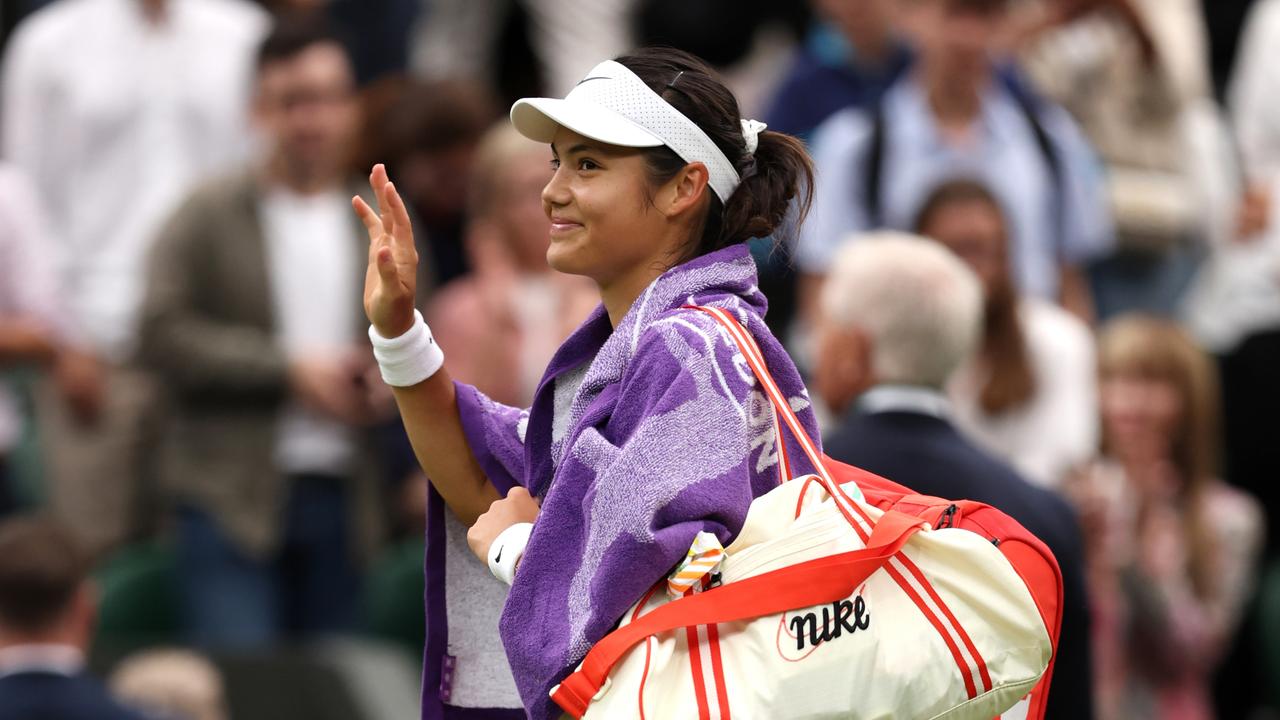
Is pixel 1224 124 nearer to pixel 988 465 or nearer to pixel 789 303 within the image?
pixel 789 303

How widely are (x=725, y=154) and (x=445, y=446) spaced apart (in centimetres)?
65

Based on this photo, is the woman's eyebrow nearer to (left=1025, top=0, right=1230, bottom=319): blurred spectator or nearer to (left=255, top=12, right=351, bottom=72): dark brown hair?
(left=255, top=12, right=351, bottom=72): dark brown hair

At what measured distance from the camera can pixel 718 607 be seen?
9.36ft

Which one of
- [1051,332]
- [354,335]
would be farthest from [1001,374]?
[354,335]

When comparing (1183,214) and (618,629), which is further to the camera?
(1183,214)

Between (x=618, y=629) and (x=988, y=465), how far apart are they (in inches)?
67.7

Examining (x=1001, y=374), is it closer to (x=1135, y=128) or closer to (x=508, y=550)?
(x=1135, y=128)

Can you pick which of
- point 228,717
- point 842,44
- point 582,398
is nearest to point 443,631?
point 582,398

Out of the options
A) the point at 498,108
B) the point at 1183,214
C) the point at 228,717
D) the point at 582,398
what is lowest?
the point at 228,717

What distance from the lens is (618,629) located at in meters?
2.88

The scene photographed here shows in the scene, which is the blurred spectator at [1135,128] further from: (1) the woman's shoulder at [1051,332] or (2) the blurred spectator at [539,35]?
(2) the blurred spectator at [539,35]

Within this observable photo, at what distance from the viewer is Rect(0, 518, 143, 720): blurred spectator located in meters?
5.27

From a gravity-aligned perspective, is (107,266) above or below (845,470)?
below

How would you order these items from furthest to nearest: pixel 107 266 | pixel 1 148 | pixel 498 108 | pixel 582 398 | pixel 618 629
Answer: pixel 498 108 < pixel 1 148 < pixel 107 266 < pixel 582 398 < pixel 618 629
